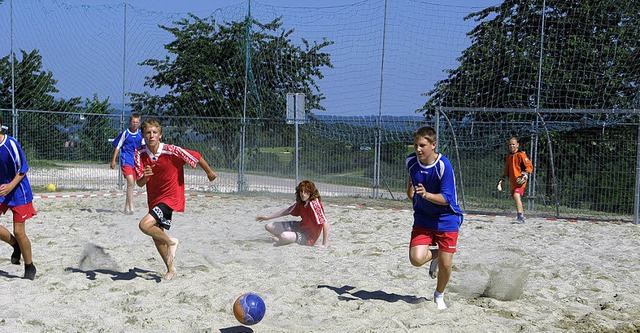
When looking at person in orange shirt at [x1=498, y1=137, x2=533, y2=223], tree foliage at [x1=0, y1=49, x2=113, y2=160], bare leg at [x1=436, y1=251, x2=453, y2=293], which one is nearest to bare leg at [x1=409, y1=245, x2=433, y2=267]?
bare leg at [x1=436, y1=251, x2=453, y2=293]

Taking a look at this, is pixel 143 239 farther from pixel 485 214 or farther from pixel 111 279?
pixel 485 214

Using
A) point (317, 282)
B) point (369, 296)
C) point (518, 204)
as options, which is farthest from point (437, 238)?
point (518, 204)

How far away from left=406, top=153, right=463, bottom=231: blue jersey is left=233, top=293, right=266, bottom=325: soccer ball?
5.55 feet

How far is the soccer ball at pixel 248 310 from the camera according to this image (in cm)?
498

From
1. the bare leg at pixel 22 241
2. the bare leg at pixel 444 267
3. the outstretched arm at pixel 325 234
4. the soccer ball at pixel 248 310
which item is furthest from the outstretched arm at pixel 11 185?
the bare leg at pixel 444 267

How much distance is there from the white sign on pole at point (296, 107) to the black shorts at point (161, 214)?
9877 mm

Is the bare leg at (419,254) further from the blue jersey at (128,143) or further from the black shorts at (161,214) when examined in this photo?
the blue jersey at (128,143)

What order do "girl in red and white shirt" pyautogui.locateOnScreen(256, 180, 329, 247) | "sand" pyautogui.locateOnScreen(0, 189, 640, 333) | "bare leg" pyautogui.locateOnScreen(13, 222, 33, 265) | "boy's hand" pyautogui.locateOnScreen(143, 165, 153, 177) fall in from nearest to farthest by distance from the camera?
"sand" pyautogui.locateOnScreen(0, 189, 640, 333) < "bare leg" pyautogui.locateOnScreen(13, 222, 33, 265) < "boy's hand" pyautogui.locateOnScreen(143, 165, 153, 177) < "girl in red and white shirt" pyautogui.locateOnScreen(256, 180, 329, 247)

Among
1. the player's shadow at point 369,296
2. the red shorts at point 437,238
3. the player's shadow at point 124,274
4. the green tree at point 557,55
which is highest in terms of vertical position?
the green tree at point 557,55

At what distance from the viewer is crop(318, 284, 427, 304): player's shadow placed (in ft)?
20.2

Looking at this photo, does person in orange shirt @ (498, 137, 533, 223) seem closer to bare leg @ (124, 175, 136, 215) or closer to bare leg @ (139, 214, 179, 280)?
bare leg @ (124, 175, 136, 215)

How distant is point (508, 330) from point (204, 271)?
320cm

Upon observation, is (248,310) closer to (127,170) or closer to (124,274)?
(124,274)

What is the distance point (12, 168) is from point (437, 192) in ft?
13.0
